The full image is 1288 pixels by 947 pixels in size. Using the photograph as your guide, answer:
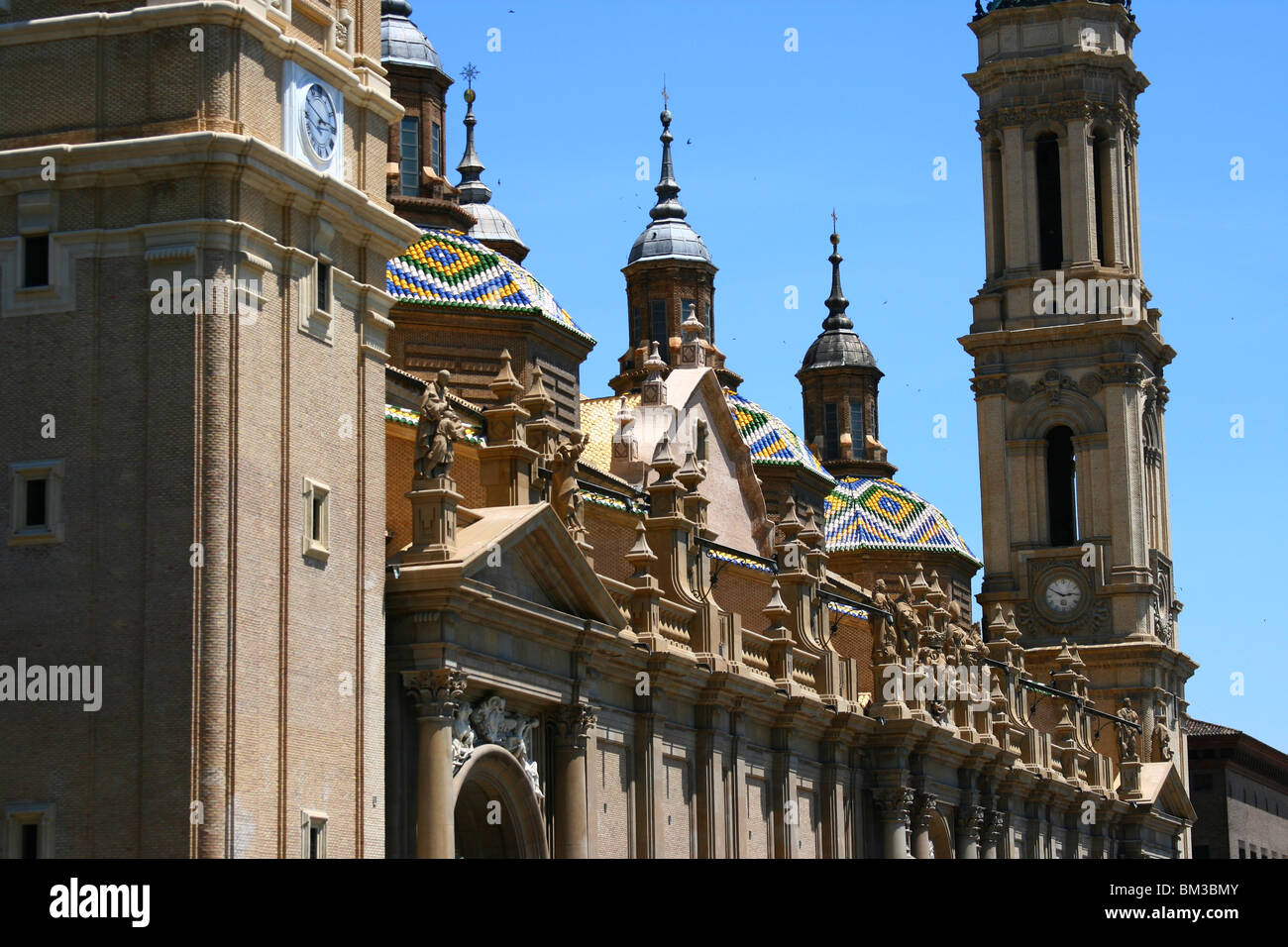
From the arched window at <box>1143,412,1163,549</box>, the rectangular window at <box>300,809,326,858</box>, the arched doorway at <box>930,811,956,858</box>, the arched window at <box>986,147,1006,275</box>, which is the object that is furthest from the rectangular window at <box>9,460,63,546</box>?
the arched window at <box>1143,412,1163,549</box>

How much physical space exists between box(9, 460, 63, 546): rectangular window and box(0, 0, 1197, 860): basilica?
4 cm

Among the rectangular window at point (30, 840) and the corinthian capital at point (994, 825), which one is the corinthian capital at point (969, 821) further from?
the rectangular window at point (30, 840)

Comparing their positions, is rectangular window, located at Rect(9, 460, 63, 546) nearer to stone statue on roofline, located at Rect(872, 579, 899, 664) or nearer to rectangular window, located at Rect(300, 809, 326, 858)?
rectangular window, located at Rect(300, 809, 326, 858)

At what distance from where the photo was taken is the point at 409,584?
3534cm

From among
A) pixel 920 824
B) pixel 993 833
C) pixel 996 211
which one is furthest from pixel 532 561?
pixel 996 211

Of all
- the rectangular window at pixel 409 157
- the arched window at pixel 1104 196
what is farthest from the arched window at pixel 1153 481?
the rectangular window at pixel 409 157

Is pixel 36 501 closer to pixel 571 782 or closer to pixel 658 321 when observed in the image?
pixel 571 782

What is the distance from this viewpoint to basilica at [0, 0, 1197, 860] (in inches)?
1217

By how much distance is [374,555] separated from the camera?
113ft

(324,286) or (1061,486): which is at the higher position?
(1061,486)

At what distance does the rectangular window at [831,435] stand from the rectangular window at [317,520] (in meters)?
68.3

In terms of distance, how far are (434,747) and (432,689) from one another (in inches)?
31.4

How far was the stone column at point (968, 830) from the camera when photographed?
60.1 meters
